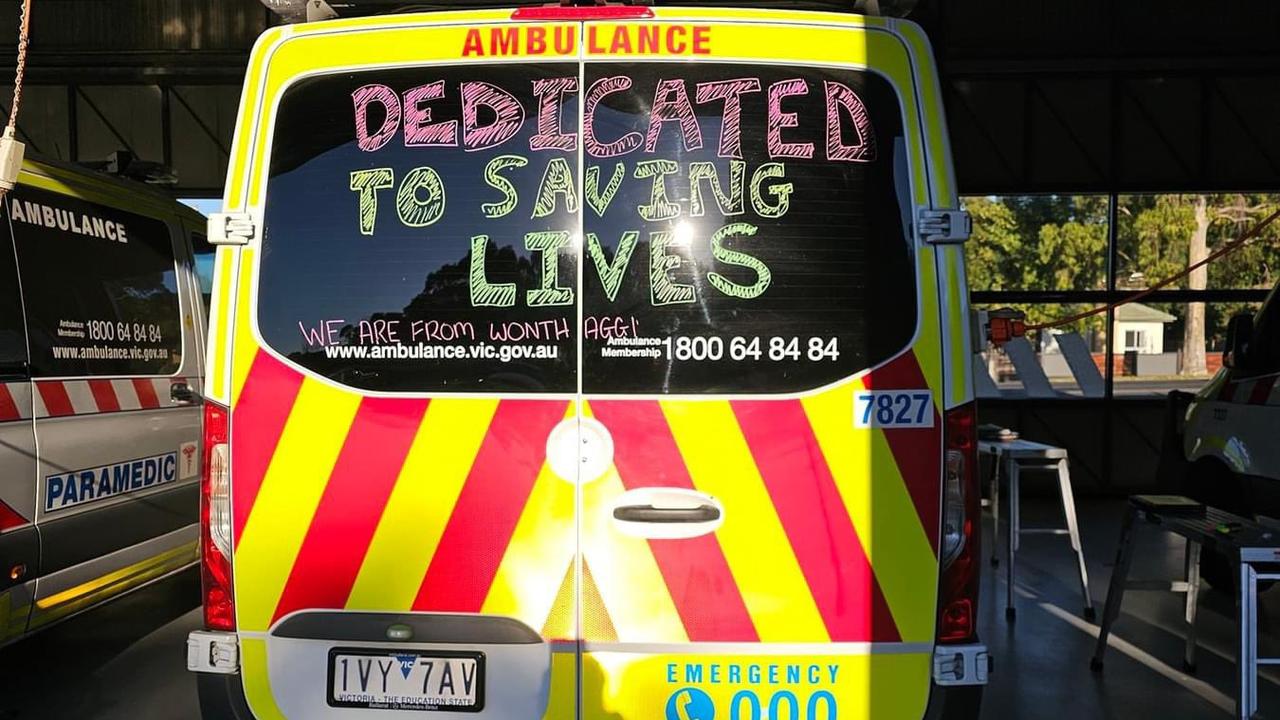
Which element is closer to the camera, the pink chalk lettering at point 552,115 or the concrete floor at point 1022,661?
the pink chalk lettering at point 552,115

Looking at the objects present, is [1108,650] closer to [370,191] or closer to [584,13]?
[584,13]

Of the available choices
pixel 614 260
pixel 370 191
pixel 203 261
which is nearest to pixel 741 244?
pixel 614 260

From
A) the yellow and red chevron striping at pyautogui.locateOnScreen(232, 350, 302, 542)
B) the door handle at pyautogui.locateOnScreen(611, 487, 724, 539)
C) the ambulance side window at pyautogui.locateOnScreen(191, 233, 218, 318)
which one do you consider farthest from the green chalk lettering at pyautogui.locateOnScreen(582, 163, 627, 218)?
the ambulance side window at pyautogui.locateOnScreen(191, 233, 218, 318)

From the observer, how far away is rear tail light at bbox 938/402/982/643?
2348 millimetres

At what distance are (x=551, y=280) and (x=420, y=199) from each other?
386 millimetres

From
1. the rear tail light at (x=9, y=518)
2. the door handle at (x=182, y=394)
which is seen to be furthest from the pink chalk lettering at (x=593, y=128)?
the door handle at (x=182, y=394)

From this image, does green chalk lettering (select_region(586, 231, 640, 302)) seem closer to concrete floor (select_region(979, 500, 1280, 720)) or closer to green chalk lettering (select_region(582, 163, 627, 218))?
green chalk lettering (select_region(582, 163, 627, 218))

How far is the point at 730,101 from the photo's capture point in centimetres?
236

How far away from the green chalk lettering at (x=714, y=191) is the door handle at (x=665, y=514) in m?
0.71

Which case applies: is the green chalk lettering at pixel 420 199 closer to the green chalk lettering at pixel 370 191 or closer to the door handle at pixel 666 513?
the green chalk lettering at pixel 370 191

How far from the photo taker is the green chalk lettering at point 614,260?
2.33m

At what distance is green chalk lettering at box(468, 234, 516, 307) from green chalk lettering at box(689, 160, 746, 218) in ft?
1.60

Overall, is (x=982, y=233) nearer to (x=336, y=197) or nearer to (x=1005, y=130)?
(x=1005, y=130)

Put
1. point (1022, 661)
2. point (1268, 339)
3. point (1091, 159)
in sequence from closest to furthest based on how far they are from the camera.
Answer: point (1022, 661) < point (1268, 339) < point (1091, 159)
